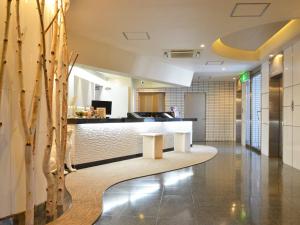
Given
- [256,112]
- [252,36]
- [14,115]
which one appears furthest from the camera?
[256,112]

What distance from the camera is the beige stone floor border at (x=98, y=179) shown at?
3498mm

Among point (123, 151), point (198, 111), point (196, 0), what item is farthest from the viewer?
point (198, 111)

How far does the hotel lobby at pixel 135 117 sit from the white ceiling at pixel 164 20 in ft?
0.11

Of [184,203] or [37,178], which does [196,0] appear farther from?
[37,178]

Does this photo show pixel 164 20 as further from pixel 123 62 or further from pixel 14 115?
pixel 14 115

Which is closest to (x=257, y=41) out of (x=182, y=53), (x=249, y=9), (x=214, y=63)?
(x=214, y=63)

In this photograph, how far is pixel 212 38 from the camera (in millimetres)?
6738

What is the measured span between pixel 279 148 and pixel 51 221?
24.4ft

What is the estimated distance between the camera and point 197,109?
14789mm

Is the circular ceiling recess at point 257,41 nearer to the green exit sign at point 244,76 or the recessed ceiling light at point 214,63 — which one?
the recessed ceiling light at point 214,63

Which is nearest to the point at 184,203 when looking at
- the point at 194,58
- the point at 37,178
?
the point at 37,178

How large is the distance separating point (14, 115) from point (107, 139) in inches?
166

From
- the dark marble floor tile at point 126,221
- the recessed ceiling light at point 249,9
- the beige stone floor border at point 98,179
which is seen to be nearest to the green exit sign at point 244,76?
the beige stone floor border at point 98,179

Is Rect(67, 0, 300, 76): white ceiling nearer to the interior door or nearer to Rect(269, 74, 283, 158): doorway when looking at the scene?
Rect(269, 74, 283, 158): doorway
